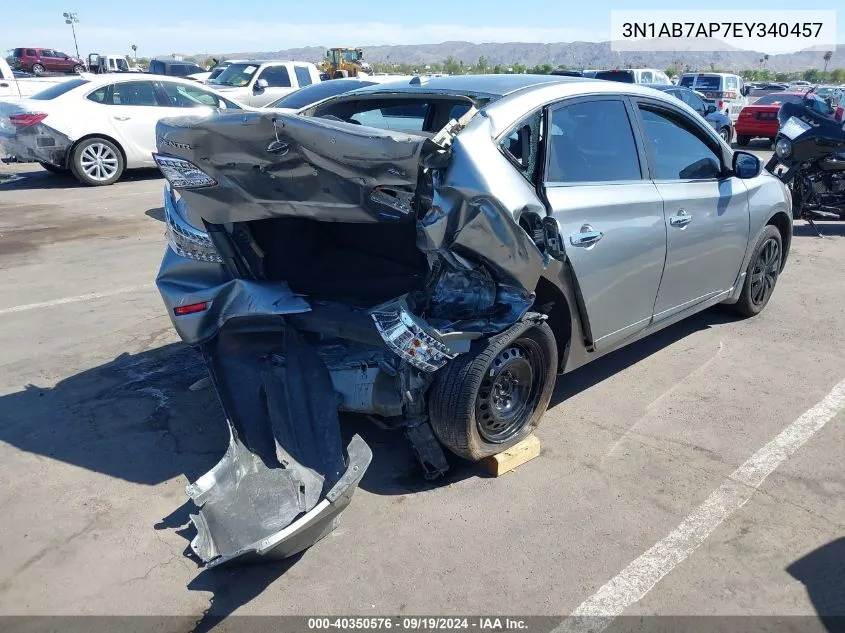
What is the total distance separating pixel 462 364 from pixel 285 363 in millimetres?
975

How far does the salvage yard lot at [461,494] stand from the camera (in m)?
2.84

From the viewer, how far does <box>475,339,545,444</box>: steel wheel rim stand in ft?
11.5

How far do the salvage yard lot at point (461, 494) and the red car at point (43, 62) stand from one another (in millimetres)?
45855

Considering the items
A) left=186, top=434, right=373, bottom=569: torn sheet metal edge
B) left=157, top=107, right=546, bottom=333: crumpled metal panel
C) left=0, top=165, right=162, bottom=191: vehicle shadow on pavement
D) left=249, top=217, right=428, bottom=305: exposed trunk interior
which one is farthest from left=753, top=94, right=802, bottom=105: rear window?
left=186, top=434, right=373, bottom=569: torn sheet metal edge

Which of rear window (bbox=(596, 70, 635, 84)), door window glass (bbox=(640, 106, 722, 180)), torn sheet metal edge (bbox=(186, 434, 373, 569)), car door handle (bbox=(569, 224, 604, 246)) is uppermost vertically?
rear window (bbox=(596, 70, 635, 84))

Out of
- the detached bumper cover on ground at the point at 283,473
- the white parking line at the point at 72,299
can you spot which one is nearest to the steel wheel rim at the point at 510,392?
the detached bumper cover on ground at the point at 283,473

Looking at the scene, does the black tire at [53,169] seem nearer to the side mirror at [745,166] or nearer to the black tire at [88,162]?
the black tire at [88,162]

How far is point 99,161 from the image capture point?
1166cm

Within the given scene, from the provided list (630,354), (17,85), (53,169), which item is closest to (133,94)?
(53,169)

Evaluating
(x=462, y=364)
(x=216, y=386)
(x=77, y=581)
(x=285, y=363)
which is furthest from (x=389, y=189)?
(x=77, y=581)

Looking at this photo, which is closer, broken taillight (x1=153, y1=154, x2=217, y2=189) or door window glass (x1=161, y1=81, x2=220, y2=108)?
broken taillight (x1=153, y1=154, x2=217, y2=189)

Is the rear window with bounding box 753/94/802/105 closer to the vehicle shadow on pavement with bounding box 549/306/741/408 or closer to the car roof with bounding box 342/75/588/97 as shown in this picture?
the vehicle shadow on pavement with bounding box 549/306/741/408

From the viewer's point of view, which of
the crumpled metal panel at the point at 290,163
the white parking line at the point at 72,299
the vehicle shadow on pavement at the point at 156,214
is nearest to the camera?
the crumpled metal panel at the point at 290,163

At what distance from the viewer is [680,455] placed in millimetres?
3836
